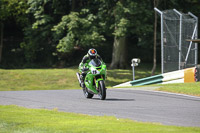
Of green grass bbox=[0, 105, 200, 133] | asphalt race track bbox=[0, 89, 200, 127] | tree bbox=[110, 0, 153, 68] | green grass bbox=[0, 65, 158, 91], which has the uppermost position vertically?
tree bbox=[110, 0, 153, 68]

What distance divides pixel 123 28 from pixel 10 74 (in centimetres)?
817

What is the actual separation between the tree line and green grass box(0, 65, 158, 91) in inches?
105

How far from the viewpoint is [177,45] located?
23.2 metres

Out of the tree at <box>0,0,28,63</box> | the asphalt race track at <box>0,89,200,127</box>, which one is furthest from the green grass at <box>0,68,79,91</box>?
the asphalt race track at <box>0,89,200,127</box>

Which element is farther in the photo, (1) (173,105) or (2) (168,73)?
(2) (168,73)

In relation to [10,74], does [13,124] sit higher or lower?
higher

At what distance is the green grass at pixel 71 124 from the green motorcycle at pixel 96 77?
4136 mm

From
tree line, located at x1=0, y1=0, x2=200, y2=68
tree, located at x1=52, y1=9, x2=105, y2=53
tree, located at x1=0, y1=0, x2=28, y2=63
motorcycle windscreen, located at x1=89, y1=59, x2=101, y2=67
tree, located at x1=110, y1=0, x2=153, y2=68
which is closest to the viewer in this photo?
motorcycle windscreen, located at x1=89, y1=59, x2=101, y2=67

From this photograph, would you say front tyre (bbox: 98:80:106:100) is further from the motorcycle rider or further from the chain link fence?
the chain link fence

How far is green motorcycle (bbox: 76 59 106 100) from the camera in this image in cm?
1443

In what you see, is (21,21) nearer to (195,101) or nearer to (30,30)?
(30,30)

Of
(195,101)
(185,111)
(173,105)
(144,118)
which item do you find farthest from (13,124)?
(195,101)

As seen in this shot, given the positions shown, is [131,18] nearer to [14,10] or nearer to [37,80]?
[37,80]

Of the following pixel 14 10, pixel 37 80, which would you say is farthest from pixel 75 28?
pixel 14 10
